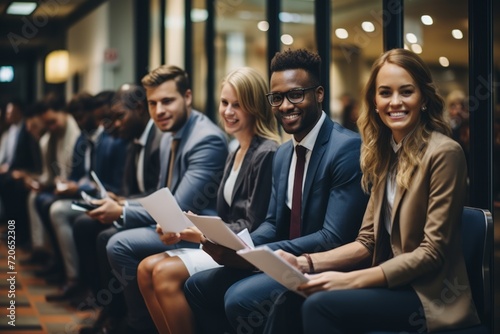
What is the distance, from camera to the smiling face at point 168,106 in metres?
4.09

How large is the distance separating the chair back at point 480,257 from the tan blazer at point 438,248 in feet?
0.23

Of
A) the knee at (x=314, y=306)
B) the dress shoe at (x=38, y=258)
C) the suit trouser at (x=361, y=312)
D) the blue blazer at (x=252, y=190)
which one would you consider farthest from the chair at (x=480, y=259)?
the dress shoe at (x=38, y=258)

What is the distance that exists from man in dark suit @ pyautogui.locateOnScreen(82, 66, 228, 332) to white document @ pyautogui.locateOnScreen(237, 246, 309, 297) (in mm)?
1420

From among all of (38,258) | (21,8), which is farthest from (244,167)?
(21,8)

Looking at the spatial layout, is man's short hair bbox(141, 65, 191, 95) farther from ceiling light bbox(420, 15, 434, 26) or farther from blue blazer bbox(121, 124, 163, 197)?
ceiling light bbox(420, 15, 434, 26)

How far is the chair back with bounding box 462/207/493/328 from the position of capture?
235 cm

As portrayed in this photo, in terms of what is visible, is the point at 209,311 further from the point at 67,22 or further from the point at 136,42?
the point at 67,22

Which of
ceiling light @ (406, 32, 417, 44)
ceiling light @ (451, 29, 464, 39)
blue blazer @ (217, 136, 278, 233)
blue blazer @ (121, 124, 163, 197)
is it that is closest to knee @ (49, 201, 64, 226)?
blue blazer @ (121, 124, 163, 197)

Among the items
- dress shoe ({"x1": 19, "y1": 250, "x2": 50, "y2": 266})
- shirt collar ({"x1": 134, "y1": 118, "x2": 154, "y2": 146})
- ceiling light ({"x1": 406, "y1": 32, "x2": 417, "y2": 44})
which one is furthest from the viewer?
dress shoe ({"x1": 19, "y1": 250, "x2": 50, "y2": 266})

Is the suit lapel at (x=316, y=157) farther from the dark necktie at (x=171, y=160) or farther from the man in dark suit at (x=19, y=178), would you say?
the man in dark suit at (x=19, y=178)

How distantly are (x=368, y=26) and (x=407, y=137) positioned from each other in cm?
224

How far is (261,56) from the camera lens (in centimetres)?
776

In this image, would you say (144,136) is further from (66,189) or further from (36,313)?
(36,313)

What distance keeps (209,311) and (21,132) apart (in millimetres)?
5601
